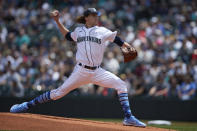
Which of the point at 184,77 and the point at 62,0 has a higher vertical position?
the point at 62,0

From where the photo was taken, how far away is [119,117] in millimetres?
14648

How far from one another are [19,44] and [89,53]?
9.01 meters

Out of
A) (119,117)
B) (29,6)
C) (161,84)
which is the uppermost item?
(29,6)

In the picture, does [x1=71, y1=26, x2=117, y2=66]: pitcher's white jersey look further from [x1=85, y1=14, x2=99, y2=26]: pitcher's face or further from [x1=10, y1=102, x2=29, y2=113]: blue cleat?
[x1=10, y1=102, x2=29, y2=113]: blue cleat

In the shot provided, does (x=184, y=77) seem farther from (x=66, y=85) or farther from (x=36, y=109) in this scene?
(x=66, y=85)

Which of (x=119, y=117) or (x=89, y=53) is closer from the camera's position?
(x=89, y=53)

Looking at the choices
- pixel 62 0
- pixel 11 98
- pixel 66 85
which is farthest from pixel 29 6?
pixel 66 85

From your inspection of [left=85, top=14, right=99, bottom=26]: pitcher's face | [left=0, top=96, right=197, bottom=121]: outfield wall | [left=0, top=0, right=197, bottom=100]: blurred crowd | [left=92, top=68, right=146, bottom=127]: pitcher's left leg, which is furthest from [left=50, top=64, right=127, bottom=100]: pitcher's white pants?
[left=0, top=0, right=197, bottom=100]: blurred crowd

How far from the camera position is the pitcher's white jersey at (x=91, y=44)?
8766mm

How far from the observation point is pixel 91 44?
8.77 m

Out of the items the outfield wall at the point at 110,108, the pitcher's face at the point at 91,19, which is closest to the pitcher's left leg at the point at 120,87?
the pitcher's face at the point at 91,19

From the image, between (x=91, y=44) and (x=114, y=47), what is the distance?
24.5 feet

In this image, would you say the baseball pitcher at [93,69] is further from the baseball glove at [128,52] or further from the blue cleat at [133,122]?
the baseball glove at [128,52]

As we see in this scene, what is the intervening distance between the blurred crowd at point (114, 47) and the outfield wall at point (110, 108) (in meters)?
0.27
